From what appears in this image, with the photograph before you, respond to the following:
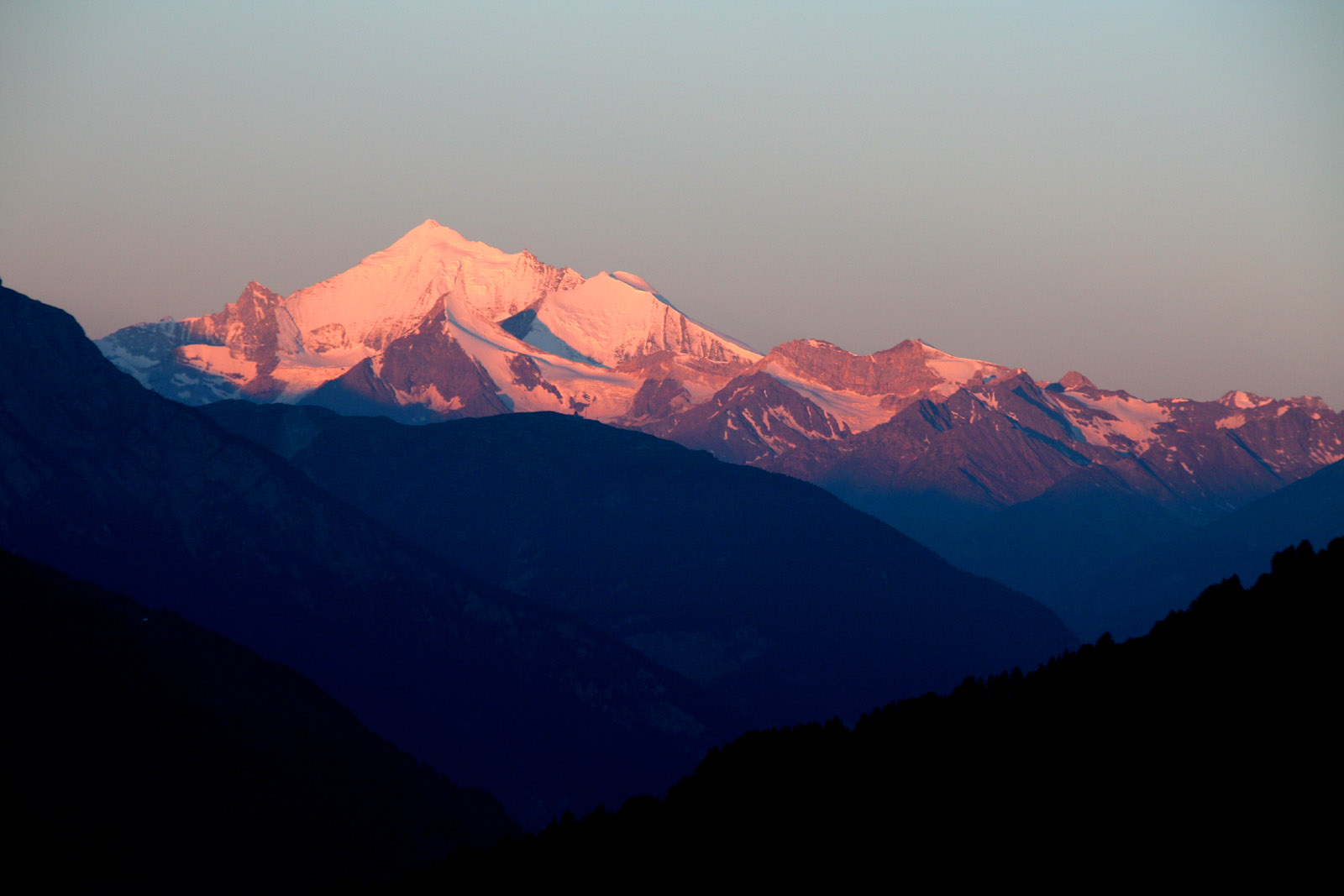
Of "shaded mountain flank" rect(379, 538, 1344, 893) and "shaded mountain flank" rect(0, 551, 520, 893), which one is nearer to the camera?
"shaded mountain flank" rect(379, 538, 1344, 893)

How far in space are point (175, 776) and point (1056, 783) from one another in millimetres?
89820

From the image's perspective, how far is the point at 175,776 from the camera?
510 feet

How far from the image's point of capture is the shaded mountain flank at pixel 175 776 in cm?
13875

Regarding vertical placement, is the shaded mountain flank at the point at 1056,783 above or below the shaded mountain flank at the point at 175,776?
above

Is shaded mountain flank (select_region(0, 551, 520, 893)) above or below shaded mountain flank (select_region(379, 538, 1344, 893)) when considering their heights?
below

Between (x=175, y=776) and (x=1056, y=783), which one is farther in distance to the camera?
(x=175, y=776)

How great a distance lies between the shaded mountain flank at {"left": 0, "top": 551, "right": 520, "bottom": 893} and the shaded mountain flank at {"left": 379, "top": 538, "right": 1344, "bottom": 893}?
88.1 feet

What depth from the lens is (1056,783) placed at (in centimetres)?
10294

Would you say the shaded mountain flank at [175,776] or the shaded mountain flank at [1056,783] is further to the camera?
the shaded mountain flank at [175,776]

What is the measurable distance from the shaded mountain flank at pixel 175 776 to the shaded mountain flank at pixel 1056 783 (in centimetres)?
2687

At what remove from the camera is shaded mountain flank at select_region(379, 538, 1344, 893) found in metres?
86.6

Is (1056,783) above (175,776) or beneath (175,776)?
above

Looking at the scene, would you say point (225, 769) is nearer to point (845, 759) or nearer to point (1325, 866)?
point (845, 759)

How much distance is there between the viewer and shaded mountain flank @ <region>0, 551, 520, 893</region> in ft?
455
